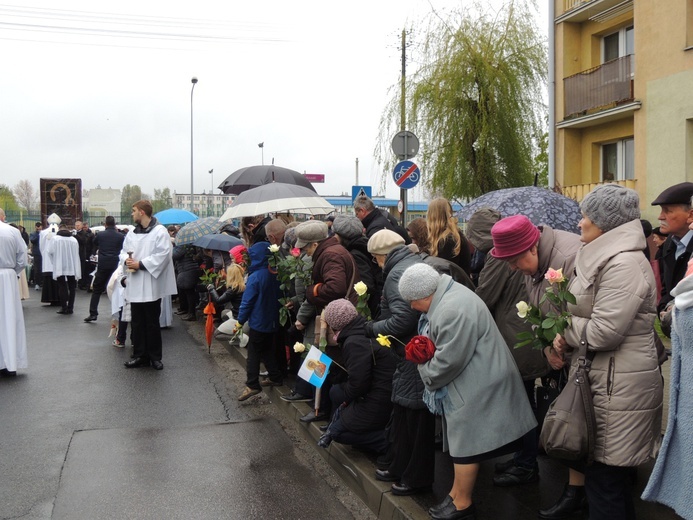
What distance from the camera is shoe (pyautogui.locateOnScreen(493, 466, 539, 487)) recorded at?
4914 mm

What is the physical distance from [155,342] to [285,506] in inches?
202

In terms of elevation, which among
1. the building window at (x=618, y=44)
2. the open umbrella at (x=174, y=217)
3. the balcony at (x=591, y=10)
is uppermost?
the balcony at (x=591, y=10)

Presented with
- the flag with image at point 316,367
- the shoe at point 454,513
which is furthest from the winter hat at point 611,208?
the flag with image at point 316,367

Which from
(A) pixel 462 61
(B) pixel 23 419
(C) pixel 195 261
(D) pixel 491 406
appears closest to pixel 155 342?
(B) pixel 23 419

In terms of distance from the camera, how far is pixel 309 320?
280 inches

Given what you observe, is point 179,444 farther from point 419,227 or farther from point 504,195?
point 504,195

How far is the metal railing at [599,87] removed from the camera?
19.0m

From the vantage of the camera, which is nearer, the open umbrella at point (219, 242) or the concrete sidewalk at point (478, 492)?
the concrete sidewalk at point (478, 492)

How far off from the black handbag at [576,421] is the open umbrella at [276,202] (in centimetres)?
732

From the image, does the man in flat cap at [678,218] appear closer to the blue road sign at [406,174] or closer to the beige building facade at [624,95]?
the blue road sign at [406,174]

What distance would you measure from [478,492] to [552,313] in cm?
163

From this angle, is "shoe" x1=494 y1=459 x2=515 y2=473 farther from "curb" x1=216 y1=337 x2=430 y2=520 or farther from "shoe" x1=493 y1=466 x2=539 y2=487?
"curb" x1=216 y1=337 x2=430 y2=520

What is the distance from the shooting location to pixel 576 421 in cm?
359

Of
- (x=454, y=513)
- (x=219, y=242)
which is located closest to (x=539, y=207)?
(x=454, y=513)
